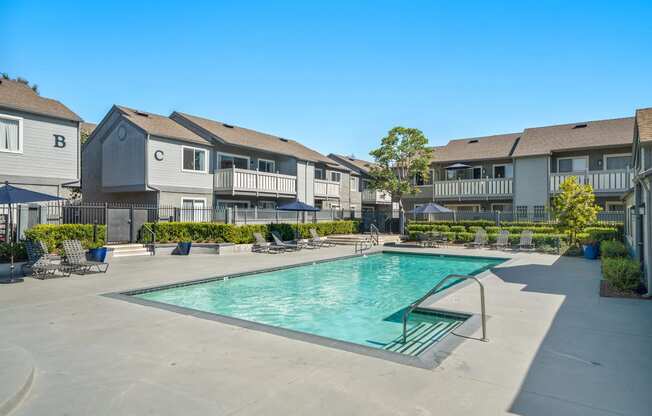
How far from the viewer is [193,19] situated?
45.6 feet

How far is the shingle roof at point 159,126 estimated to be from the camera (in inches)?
824

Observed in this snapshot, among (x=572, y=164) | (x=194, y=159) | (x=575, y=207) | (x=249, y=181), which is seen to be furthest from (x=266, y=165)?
(x=572, y=164)

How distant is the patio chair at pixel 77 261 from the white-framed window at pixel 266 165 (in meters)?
15.1

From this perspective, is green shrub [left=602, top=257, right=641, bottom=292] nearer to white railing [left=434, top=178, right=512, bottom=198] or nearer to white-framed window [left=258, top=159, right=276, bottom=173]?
white railing [left=434, top=178, right=512, bottom=198]

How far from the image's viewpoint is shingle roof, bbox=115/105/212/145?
20938 millimetres

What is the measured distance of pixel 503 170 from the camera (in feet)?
92.3

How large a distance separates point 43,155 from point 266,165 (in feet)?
43.1

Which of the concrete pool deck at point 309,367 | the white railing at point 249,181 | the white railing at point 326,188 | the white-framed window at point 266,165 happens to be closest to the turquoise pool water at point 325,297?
the concrete pool deck at point 309,367

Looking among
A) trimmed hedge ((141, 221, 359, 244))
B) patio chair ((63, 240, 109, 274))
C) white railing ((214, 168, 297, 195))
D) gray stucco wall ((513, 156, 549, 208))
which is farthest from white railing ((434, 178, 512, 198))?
patio chair ((63, 240, 109, 274))

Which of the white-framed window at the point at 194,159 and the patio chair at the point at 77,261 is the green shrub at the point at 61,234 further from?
the white-framed window at the point at 194,159

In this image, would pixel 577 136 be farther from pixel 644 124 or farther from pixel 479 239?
pixel 644 124

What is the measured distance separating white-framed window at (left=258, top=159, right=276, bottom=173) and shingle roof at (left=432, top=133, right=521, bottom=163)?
11.8 meters

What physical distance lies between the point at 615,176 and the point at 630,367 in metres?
22.2

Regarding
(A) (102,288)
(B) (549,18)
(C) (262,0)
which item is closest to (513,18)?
(B) (549,18)
